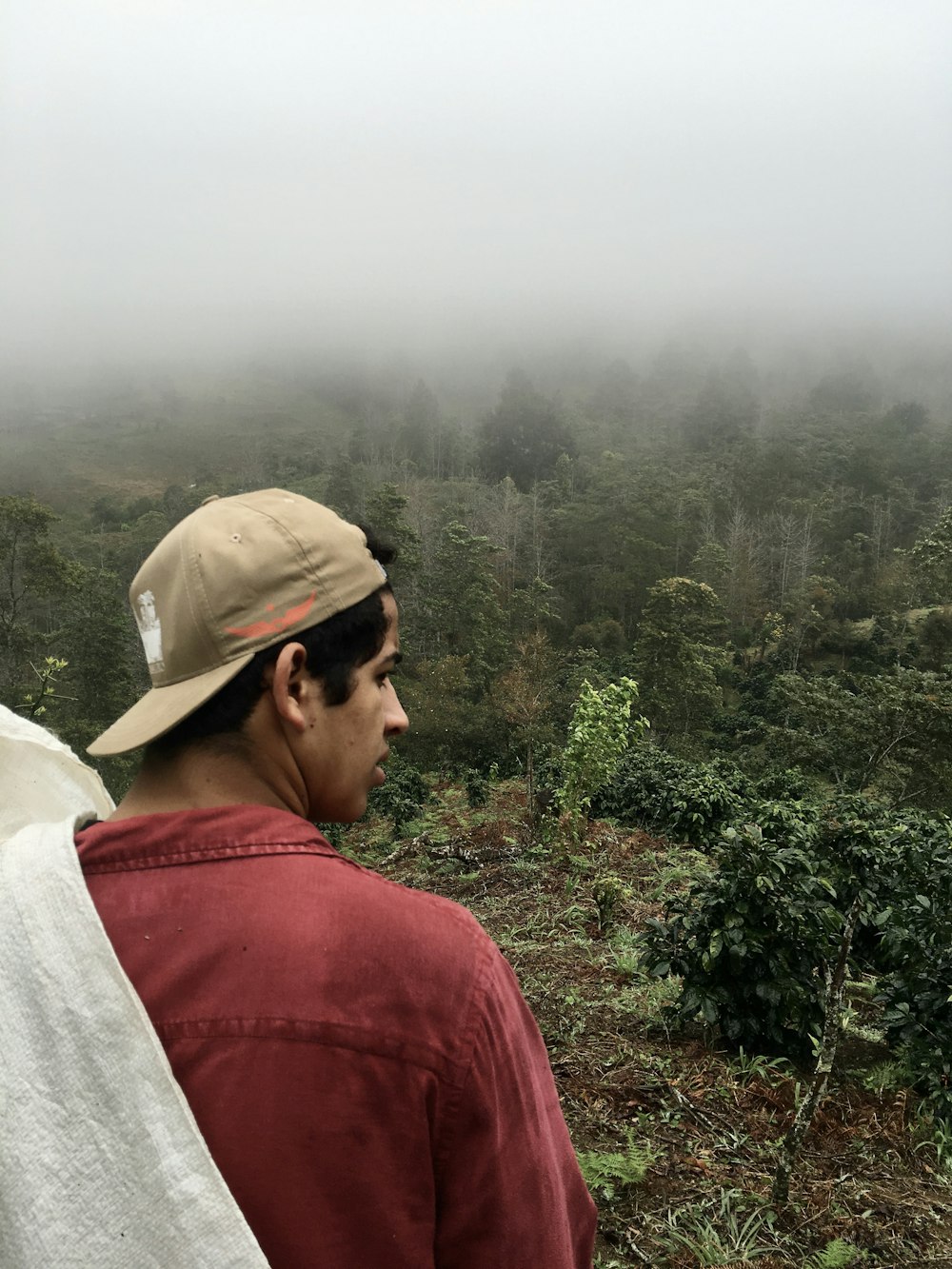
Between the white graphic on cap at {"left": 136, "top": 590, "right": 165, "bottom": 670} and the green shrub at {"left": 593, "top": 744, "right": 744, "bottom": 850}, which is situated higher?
the white graphic on cap at {"left": 136, "top": 590, "right": 165, "bottom": 670}

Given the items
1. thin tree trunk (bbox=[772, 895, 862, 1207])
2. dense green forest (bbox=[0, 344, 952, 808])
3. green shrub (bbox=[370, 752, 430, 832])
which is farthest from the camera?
dense green forest (bbox=[0, 344, 952, 808])

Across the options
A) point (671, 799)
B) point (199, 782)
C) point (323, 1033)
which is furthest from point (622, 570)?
point (323, 1033)

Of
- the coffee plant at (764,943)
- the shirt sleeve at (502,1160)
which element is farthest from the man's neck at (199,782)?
the coffee plant at (764,943)

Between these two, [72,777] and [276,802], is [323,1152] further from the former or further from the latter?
[72,777]

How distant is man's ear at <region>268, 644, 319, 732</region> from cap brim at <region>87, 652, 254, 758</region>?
42mm

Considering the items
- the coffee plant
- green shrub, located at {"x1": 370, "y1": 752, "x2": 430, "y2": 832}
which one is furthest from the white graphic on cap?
green shrub, located at {"x1": 370, "y1": 752, "x2": 430, "y2": 832}

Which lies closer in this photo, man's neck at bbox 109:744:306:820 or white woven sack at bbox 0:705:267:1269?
white woven sack at bbox 0:705:267:1269

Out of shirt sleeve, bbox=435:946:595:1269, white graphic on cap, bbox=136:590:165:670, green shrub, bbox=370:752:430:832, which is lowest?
green shrub, bbox=370:752:430:832

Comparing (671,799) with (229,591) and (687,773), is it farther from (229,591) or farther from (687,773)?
(229,591)

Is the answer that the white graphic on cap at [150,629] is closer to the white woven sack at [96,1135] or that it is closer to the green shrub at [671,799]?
the white woven sack at [96,1135]

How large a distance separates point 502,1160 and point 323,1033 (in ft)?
0.86

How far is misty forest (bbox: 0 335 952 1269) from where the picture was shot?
10.2ft

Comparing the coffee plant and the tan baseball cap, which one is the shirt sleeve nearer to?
the tan baseball cap

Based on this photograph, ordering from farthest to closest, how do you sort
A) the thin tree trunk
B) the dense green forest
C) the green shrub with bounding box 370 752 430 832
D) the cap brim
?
the dense green forest < the green shrub with bounding box 370 752 430 832 < the thin tree trunk < the cap brim
